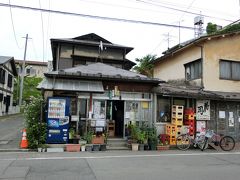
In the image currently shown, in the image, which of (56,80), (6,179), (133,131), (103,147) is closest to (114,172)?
(6,179)

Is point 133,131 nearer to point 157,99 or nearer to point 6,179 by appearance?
point 157,99

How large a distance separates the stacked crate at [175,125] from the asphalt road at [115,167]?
366cm

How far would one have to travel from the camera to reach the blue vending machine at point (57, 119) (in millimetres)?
13945

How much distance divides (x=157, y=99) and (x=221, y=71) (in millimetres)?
5556

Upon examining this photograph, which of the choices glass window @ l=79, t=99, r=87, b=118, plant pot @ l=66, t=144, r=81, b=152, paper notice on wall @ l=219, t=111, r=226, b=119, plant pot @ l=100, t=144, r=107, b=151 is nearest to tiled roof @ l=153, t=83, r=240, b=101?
paper notice on wall @ l=219, t=111, r=226, b=119

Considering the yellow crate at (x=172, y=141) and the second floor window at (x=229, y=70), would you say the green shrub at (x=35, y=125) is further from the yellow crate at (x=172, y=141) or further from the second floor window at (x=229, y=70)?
the second floor window at (x=229, y=70)

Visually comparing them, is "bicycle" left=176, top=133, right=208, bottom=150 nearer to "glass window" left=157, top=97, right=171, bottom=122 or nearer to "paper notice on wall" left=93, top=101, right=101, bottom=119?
"glass window" left=157, top=97, right=171, bottom=122

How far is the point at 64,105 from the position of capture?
561 inches

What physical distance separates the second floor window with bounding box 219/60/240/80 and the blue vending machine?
426 inches

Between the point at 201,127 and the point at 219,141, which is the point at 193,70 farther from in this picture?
the point at 219,141

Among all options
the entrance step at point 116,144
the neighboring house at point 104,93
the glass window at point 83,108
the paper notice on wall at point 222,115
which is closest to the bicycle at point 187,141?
the neighboring house at point 104,93

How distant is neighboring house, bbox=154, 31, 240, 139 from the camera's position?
17.2 meters

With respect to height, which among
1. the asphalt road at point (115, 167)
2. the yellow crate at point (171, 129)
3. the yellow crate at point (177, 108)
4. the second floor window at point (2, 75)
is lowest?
the asphalt road at point (115, 167)

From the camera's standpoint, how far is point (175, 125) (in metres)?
16.0
